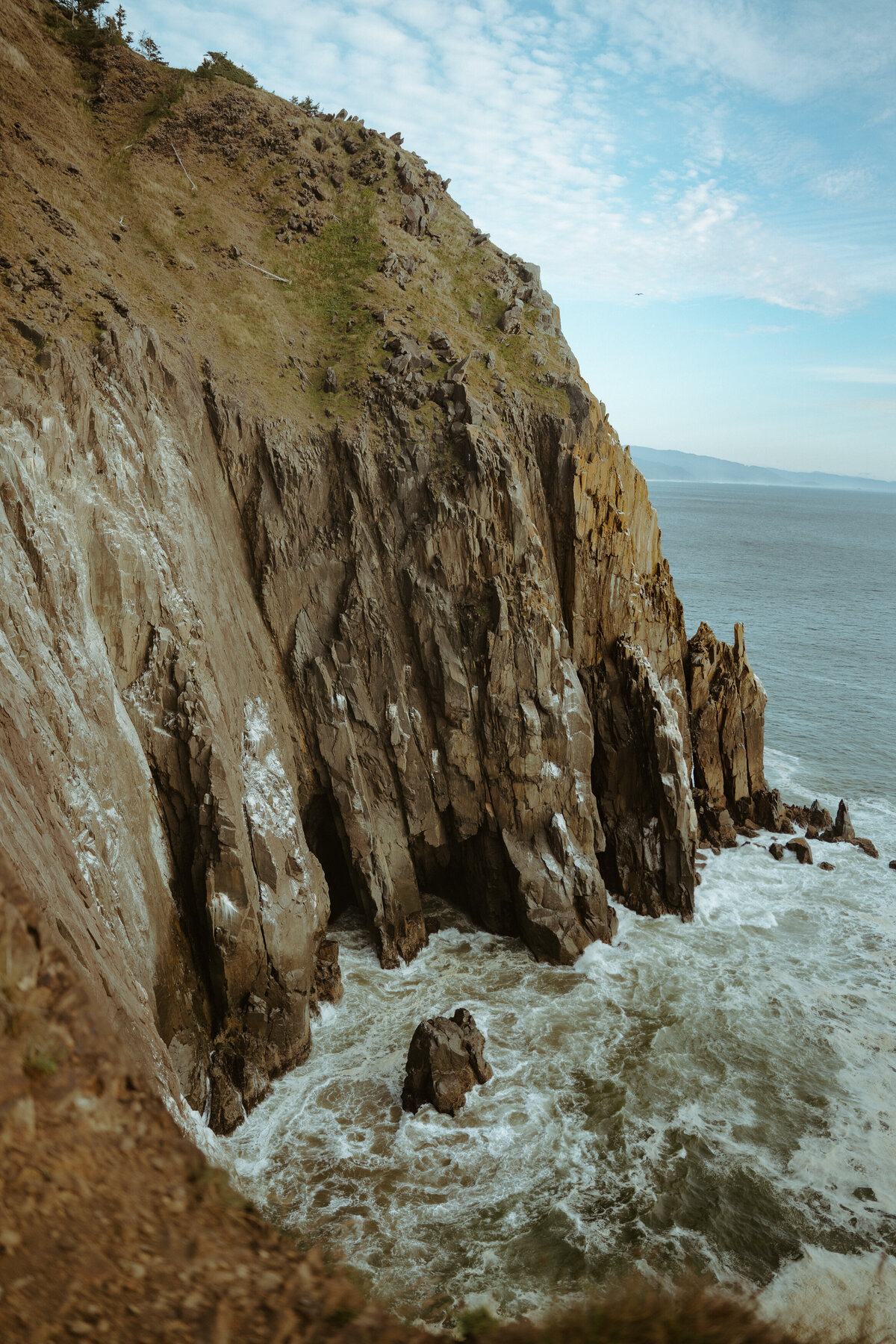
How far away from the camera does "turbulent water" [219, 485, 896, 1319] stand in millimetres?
15078

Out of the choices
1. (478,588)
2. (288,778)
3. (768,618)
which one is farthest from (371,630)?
(768,618)

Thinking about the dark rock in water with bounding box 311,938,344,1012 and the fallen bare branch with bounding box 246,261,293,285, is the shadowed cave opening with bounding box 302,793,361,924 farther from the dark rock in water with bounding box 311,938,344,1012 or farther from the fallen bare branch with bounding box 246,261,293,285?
the fallen bare branch with bounding box 246,261,293,285

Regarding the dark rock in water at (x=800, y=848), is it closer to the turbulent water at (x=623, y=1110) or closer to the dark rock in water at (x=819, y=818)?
the turbulent water at (x=623, y=1110)

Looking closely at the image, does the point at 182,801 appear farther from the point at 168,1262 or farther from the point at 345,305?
the point at 345,305

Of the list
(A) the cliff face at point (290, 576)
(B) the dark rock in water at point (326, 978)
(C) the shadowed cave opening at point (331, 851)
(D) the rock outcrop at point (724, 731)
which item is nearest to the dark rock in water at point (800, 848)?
(D) the rock outcrop at point (724, 731)

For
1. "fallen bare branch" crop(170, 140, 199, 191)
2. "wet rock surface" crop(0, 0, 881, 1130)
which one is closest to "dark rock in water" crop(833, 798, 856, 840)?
"wet rock surface" crop(0, 0, 881, 1130)

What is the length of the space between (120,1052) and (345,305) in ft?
93.1

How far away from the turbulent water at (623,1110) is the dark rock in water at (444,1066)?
1.27 feet

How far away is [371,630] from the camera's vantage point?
24.4 meters

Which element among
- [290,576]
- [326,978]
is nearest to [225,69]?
[290,576]

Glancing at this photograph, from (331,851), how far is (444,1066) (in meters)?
9.20

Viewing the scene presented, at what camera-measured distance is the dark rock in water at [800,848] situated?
30.9 metres

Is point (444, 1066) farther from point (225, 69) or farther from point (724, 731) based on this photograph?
A: point (225, 69)

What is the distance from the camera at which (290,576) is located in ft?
80.7
